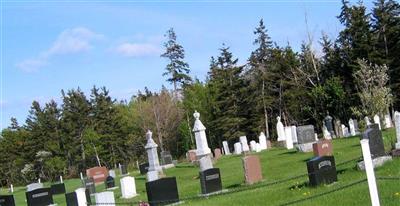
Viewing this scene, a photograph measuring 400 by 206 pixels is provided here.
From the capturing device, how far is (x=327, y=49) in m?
62.2

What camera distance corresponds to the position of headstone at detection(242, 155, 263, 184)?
19.3 m

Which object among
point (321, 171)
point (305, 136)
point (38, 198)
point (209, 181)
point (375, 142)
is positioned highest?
point (305, 136)

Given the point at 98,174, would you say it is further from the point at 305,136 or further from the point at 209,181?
the point at 209,181

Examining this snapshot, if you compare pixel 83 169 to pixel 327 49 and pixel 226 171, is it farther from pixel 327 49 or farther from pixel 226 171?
pixel 226 171

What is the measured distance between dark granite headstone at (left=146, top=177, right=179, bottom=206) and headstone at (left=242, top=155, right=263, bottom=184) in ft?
11.0

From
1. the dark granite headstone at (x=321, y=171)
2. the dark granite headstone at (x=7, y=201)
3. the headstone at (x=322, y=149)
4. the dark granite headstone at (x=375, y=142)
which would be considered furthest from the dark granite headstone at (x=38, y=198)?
the dark granite headstone at (x=375, y=142)

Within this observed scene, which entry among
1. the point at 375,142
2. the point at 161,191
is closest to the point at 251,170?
the point at 161,191

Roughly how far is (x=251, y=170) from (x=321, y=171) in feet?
18.4

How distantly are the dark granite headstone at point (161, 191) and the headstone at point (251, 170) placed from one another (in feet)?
11.0

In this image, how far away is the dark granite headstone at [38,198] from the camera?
83.3ft

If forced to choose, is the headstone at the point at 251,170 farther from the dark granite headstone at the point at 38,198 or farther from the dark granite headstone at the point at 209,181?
the dark granite headstone at the point at 38,198

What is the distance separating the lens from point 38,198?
1009 inches

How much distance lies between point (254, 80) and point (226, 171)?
128 ft

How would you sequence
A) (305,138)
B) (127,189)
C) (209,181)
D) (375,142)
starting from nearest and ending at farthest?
(375,142) → (209,181) → (127,189) → (305,138)
